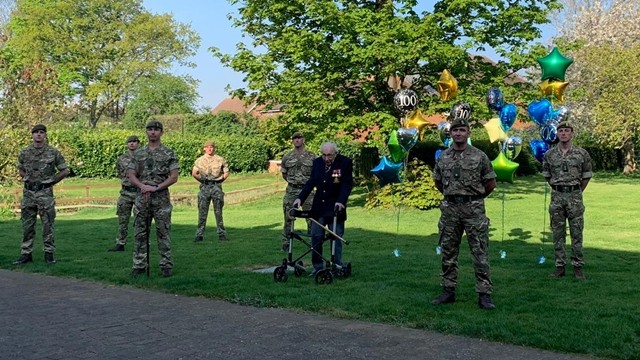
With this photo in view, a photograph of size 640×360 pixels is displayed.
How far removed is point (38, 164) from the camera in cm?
1122

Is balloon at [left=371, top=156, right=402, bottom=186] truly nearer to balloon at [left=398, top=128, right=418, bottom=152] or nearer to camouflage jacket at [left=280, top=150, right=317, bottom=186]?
balloon at [left=398, top=128, right=418, bottom=152]

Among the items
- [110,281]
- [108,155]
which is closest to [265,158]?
[108,155]

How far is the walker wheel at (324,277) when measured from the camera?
30.0ft

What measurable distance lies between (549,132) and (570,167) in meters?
1.34

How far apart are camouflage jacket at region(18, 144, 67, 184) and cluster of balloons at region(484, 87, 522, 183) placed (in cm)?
713

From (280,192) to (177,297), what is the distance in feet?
75.9

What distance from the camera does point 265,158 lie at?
46562mm

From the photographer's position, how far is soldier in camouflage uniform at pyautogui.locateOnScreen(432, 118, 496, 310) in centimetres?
762

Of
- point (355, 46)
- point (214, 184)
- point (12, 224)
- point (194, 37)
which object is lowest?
point (12, 224)

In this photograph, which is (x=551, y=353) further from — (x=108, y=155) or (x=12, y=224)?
(x=108, y=155)

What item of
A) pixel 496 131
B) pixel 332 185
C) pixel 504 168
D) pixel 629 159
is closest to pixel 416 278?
pixel 332 185

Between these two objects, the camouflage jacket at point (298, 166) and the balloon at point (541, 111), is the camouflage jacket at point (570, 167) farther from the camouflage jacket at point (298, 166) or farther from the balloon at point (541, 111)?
the camouflage jacket at point (298, 166)

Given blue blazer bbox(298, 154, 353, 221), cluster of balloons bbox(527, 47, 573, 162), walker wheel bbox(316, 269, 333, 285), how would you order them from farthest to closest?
1. cluster of balloons bbox(527, 47, 573, 162)
2. blue blazer bbox(298, 154, 353, 221)
3. walker wheel bbox(316, 269, 333, 285)

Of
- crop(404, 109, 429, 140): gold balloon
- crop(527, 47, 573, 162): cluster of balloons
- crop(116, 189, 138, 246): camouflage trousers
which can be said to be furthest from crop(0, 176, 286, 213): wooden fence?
crop(527, 47, 573, 162): cluster of balloons
